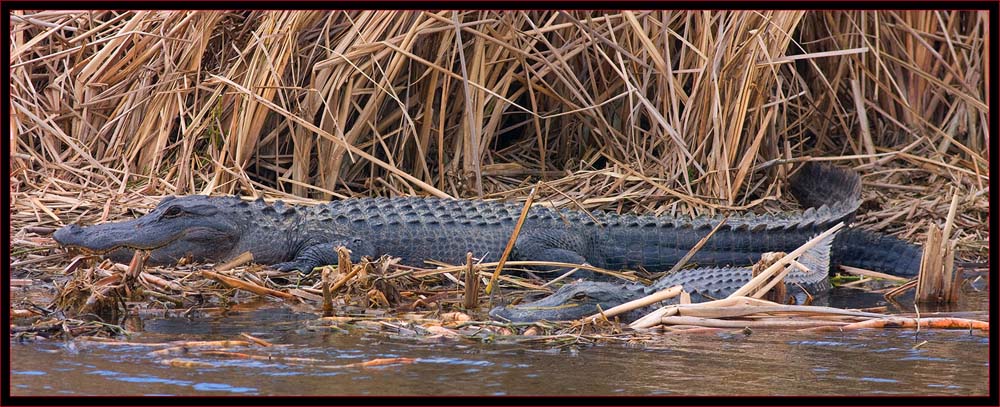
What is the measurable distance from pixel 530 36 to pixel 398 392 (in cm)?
430

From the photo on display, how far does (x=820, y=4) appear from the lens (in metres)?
4.68

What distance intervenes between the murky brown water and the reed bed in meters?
2.60

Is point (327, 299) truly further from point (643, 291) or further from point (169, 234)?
point (169, 234)

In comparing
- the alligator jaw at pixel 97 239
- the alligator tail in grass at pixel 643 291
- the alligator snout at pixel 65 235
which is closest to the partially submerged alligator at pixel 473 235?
the alligator jaw at pixel 97 239

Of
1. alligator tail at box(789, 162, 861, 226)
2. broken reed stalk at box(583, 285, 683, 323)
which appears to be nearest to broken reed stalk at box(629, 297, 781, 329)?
broken reed stalk at box(583, 285, 683, 323)

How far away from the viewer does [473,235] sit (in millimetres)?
6309

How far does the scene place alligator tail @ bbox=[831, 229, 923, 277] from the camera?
20.1 ft

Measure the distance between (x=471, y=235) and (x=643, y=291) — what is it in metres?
1.54

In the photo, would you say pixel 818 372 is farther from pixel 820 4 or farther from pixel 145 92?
pixel 145 92

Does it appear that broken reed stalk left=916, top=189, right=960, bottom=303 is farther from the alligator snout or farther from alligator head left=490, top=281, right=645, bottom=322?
the alligator snout

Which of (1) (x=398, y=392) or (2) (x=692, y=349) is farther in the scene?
(2) (x=692, y=349)

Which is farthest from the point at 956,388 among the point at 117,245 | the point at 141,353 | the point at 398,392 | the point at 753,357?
the point at 117,245

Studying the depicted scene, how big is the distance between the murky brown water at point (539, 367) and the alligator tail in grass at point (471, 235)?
1.80 meters

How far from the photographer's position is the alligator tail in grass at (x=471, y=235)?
6.16 m
